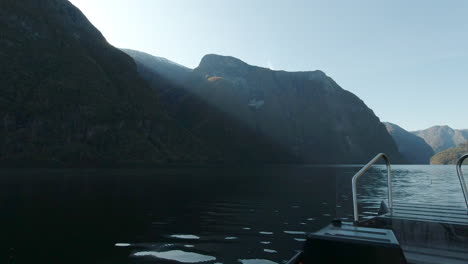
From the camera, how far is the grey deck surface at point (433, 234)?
732cm

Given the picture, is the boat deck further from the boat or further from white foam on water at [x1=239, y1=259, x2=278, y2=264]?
white foam on water at [x1=239, y1=259, x2=278, y2=264]

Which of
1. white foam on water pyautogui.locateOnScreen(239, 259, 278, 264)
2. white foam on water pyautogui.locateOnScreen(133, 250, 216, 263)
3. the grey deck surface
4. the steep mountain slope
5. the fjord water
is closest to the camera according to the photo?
the grey deck surface

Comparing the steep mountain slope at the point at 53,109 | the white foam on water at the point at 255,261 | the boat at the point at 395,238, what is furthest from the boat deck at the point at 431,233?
the steep mountain slope at the point at 53,109

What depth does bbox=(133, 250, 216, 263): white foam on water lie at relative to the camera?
14305mm

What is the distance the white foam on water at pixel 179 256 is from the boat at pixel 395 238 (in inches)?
330

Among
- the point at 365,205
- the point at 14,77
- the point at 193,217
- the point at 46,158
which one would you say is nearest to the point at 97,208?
the point at 193,217

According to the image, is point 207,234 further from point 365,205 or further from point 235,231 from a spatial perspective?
point 365,205

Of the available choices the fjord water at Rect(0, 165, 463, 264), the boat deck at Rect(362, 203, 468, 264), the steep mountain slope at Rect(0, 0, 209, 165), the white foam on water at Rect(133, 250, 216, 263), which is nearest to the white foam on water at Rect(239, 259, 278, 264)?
the fjord water at Rect(0, 165, 463, 264)

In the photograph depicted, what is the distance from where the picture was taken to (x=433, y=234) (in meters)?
7.83

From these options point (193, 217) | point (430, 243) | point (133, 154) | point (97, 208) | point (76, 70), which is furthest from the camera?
point (76, 70)

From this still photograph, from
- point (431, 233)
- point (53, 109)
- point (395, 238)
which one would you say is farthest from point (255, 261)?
point (53, 109)

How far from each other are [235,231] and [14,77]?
185599 millimetres

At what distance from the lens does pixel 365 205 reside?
35.4 metres

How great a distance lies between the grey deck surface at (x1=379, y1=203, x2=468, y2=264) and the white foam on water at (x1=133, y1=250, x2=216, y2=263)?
8.81 m
